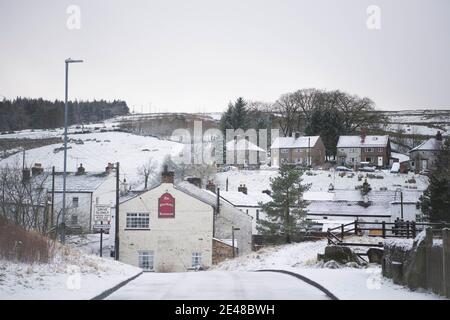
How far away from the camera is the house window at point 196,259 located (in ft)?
174

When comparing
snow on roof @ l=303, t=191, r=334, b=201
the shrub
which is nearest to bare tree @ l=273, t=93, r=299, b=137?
snow on roof @ l=303, t=191, r=334, b=201

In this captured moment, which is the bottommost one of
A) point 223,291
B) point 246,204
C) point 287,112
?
point 246,204

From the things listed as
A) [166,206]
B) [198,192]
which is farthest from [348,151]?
[166,206]

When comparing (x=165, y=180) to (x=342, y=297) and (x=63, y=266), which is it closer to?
(x=63, y=266)

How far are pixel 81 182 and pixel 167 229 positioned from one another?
90.2 feet

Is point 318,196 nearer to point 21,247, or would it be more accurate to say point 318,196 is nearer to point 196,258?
point 196,258

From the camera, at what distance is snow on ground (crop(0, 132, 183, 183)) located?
325ft

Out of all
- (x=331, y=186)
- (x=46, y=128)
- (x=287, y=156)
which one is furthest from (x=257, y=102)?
(x=331, y=186)

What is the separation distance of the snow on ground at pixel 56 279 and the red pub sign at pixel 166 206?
105ft

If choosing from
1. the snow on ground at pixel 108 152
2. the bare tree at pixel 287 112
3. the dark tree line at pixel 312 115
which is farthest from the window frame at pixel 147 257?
the bare tree at pixel 287 112

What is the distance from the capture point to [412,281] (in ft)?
54.5

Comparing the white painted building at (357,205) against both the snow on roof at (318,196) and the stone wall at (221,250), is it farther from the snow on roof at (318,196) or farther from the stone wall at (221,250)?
the stone wall at (221,250)

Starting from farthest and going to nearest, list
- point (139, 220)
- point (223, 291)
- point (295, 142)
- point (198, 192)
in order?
1. point (295, 142)
2. point (198, 192)
3. point (139, 220)
4. point (223, 291)

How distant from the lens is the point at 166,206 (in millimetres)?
54969
